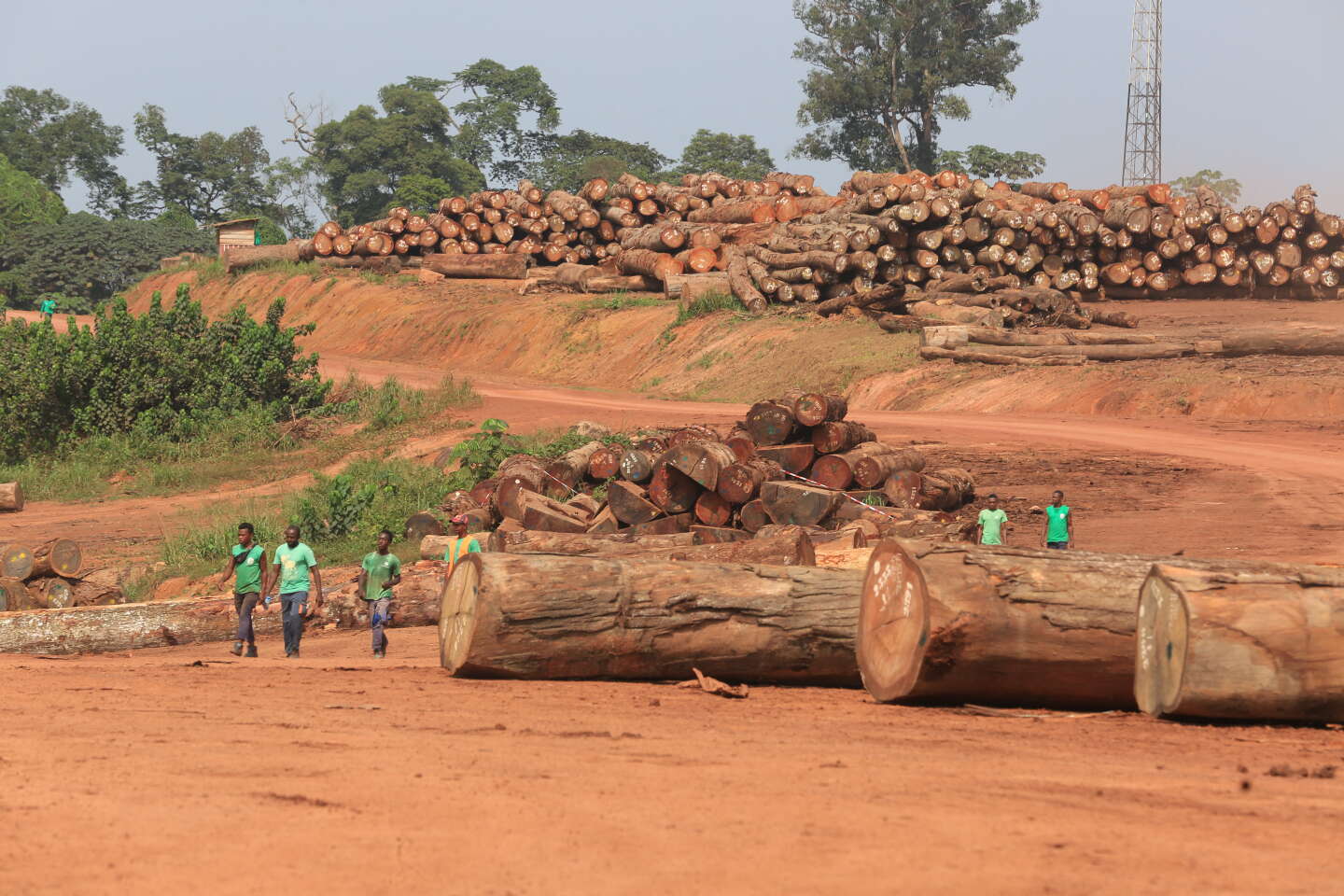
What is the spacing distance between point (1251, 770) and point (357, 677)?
5231 mm

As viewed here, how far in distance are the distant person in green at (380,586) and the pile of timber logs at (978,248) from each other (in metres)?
18.5

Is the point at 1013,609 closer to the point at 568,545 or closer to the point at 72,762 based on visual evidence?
the point at 72,762

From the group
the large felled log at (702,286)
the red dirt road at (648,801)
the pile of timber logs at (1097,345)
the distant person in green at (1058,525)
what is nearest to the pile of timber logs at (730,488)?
the distant person in green at (1058,525)

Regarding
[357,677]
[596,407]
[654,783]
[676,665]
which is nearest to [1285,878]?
[654,783]

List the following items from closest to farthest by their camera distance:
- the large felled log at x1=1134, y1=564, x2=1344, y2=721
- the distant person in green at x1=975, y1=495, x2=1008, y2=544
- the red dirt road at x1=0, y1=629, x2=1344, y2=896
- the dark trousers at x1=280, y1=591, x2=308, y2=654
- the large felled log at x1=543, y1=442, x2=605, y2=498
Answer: the red dirt road at x1=0, y1=629, x2=1344, y2=896, the large felled log at x1=1134, y1=564, x2=1344, y2=721, the dark trousers at x1=280, y1=591, x2=308, y2=654, the distant person in green at x1=975, y1=495, x2=1008, y2=544, the large felled log at x1=543, y1=442, x2=605, y2=498

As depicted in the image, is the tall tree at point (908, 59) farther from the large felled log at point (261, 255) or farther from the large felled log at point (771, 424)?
the large felled log at point (771, 424)

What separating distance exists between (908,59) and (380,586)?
57.5 meters

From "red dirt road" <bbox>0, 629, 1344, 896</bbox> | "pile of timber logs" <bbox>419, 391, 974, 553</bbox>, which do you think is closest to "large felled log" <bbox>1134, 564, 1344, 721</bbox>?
"red dirt road" <bbox>0, 629, 1344, 896</bbox>

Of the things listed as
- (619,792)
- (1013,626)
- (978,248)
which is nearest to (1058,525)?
(1013,626)

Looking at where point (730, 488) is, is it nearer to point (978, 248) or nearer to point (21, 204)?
point (978, 248)

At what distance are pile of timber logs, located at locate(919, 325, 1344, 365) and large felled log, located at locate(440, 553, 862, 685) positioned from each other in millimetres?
19151

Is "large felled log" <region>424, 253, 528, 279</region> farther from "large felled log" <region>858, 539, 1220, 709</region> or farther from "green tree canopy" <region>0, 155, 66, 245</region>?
"large felled log" <region>858, 539, 1220, 709</region>

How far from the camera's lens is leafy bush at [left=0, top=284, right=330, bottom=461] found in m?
25.3

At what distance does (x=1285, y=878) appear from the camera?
3877mm
